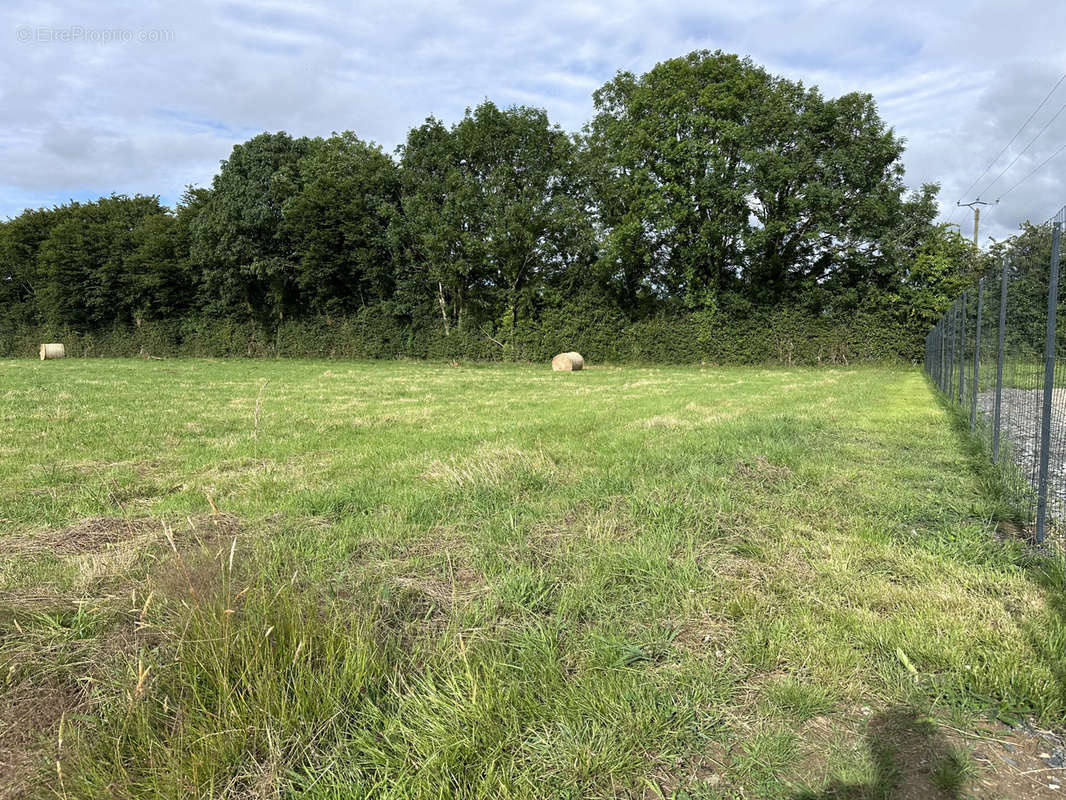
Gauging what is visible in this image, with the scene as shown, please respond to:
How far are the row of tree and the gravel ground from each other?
20.2 m

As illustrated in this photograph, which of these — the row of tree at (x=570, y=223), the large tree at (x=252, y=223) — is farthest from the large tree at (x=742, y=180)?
the large tree at (x=252, y=223)

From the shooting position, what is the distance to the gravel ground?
4.40m

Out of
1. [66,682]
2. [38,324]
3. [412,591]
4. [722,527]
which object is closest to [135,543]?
[66,682]

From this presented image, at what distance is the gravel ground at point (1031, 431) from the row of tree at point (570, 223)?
2018 cm

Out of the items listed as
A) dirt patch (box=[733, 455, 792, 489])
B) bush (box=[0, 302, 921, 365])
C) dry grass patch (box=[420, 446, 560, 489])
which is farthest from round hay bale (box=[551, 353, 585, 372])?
dirt patch (box=[733, 455, 792, 489])

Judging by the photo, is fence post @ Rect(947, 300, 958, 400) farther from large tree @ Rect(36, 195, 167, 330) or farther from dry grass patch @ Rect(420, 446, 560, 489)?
large tree @ Rect(36, 195, 167, 330)

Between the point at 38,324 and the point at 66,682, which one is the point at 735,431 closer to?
the point at 66,682

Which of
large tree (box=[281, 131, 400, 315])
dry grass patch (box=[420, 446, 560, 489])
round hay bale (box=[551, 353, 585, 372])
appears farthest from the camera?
large tree (box=[281, 131, 400, 315])

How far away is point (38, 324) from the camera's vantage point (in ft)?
128

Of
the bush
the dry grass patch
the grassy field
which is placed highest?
the bush

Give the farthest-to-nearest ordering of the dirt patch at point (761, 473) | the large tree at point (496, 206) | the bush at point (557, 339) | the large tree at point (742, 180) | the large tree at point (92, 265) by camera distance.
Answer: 1. the large tree at point (92, 265)
2. the large tree at point (496, 206)
3. the bush at point (557, 339)
4. the large tree at point (742, 180)
5. the dirt patch at point (761, 473)

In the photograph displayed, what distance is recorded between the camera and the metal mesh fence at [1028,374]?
11.9 ft

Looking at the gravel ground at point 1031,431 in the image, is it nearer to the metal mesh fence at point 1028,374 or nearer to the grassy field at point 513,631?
the metal mesh fence at point 1028,374

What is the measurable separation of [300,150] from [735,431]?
32579 mm
